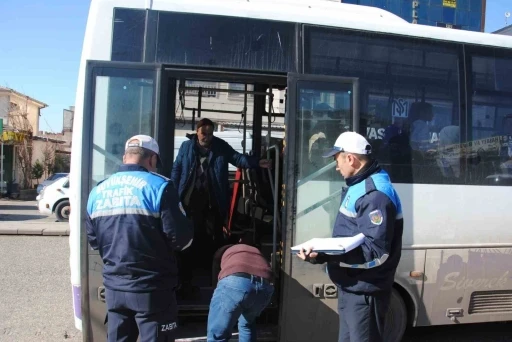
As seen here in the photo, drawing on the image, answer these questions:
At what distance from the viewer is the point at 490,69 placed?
4828 millimetres

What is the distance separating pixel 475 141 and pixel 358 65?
1.46 meters

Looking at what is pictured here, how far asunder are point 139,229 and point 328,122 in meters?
2.11

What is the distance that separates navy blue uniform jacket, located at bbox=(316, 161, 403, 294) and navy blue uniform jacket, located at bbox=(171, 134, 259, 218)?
219 centimetres

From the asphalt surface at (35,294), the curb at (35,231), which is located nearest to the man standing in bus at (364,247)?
the asphalt surface at (35,294)

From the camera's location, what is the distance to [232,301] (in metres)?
3.37

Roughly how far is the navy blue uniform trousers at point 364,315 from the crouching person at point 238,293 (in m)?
0.65

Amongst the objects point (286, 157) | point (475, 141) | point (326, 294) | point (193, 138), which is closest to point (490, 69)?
point (475, 141)

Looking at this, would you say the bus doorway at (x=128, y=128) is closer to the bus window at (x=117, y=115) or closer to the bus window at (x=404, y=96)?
the bus window at (x=117, y=115)

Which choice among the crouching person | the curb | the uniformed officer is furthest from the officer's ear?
the curb

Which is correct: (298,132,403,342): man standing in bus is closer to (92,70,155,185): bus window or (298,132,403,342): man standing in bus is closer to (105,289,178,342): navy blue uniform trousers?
(105,289,178,342): navy blue uniform trousers

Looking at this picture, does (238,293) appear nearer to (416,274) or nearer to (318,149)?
(318,149)

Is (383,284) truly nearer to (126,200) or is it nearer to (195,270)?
(126,200)

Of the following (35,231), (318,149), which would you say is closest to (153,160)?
(318,149)

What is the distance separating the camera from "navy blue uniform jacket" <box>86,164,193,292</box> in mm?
3037
